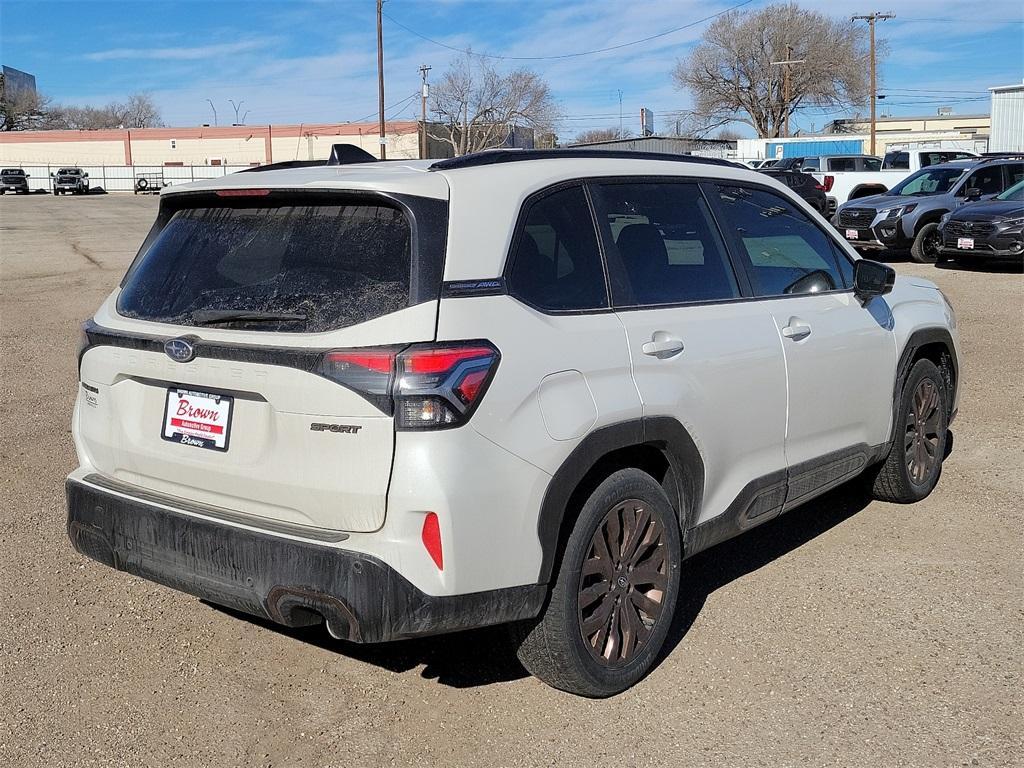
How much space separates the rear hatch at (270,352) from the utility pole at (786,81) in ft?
218

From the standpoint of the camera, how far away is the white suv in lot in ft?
10.1

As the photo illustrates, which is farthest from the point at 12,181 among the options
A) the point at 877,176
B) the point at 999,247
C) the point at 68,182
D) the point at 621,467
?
the point at 621,467

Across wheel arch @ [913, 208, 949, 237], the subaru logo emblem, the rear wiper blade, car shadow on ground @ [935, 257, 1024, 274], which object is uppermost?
wheel arch @ [913, 208, 949, 237]

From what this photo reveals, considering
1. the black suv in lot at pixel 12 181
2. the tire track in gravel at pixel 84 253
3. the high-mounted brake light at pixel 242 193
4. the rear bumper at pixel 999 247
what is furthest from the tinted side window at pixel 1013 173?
the black suv in lot at pixel 12 181

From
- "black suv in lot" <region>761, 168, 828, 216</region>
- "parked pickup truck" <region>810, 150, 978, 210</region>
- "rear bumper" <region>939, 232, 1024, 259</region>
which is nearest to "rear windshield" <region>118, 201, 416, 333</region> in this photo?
"rear bumper" <region>939, 232, 1024, 259</region>

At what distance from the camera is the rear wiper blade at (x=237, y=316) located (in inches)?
128

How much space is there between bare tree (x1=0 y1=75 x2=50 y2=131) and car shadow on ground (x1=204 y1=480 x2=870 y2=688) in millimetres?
117587

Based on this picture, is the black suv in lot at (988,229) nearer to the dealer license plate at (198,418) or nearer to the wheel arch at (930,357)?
the wheel arch at (930,357)

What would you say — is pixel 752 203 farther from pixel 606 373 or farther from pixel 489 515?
pixel 489 515

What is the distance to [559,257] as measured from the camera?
3594mm

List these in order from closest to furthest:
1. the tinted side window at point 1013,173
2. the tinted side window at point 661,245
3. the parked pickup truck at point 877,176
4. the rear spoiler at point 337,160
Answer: the tinted side window at point 661,245 → the rear spoiler at point 337,160 → the tinted side window at point 1013,173 → the parked pickup truck at point 877,176

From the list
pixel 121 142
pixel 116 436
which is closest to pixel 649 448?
pixel 116 436

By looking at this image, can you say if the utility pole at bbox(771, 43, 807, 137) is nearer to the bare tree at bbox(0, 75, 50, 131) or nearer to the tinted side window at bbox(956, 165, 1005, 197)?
the tinted side window at bbox(956, 165, 1005, 197)

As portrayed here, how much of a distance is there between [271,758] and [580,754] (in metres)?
0.99
